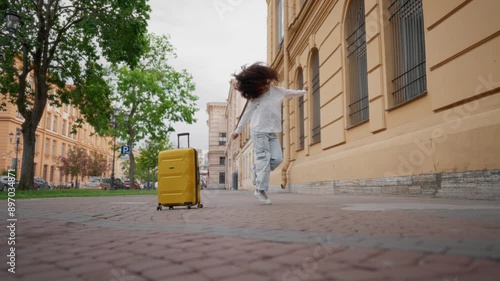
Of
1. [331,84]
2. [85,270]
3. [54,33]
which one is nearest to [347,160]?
[331,84]

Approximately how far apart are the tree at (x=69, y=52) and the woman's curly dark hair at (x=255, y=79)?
999 centimetres

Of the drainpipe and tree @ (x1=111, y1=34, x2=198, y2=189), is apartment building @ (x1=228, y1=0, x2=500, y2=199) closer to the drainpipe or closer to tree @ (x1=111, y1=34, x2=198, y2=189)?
the drainpipe

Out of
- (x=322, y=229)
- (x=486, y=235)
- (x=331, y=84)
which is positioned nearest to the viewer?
(x=486, y=235)

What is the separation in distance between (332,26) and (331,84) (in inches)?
63.4

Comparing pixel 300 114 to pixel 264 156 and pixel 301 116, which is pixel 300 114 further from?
pixel 264 156

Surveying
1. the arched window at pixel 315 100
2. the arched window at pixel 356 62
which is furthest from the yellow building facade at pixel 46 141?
the arched window at pixel 356 62

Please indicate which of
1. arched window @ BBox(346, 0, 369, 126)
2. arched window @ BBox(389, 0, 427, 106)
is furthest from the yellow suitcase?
arched window @ BBox(346, 0, 369, 126)

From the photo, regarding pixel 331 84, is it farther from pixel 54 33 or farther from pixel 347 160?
pixel 54 33

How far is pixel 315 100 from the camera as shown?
12305 millimetres

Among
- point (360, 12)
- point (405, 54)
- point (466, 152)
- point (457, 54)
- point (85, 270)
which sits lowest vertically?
point (85, 270)

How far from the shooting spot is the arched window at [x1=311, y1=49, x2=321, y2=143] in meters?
11.9

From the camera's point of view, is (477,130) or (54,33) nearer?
(477,130)

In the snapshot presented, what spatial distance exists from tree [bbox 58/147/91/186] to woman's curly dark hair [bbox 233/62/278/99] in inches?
1818

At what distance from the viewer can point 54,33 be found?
17.0 m
